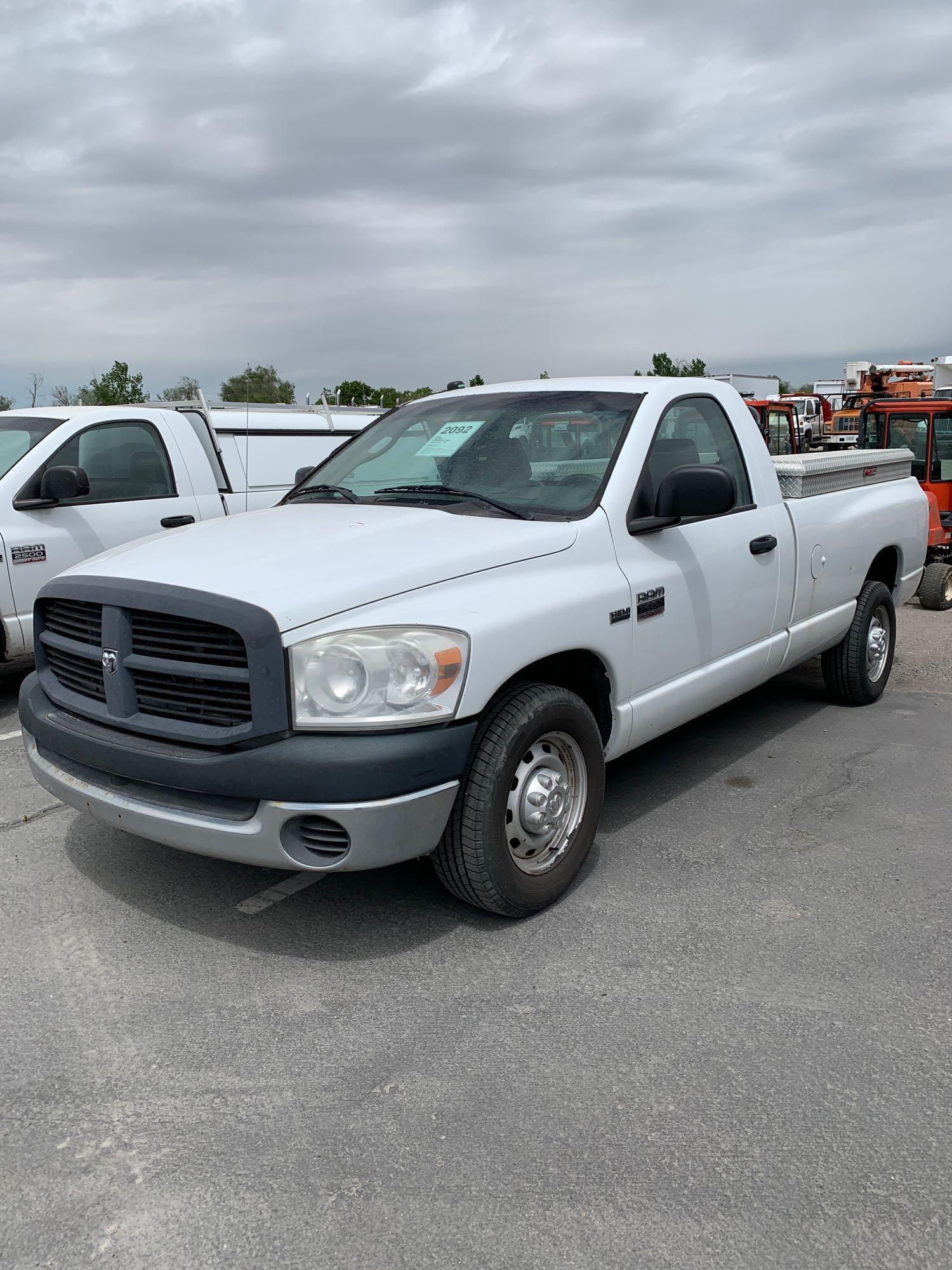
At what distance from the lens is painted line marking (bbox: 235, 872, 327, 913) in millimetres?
3758

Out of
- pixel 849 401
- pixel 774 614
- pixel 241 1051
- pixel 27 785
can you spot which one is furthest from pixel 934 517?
pixel 241 1051

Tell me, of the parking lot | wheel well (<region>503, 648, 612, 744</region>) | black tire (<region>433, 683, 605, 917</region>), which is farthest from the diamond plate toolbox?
black tire (<region>433, 683, 605, 917</region>)

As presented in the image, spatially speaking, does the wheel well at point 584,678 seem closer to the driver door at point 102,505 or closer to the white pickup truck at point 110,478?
the white pickup truck at point 110,478

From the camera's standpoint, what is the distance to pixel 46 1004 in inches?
125

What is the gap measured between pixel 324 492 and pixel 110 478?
309 centimetres

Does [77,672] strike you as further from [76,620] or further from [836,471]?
[836,471]

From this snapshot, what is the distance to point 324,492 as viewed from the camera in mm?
4688

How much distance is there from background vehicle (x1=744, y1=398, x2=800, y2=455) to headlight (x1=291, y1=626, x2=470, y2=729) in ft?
52.2

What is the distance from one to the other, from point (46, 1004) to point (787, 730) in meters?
4.12

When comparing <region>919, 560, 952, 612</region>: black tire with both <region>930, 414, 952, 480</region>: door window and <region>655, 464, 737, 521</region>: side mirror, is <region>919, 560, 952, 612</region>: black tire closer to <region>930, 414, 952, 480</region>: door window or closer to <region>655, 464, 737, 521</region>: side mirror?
<region>930, 414, 952, 480</region>: door window

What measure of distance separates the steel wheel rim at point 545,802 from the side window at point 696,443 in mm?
1258

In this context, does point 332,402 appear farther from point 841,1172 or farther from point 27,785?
point 841,1172

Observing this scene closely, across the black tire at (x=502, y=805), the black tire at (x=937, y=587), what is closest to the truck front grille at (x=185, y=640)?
the black tire at (x=502, y=805)

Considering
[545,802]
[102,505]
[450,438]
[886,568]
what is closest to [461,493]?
[450,438]
